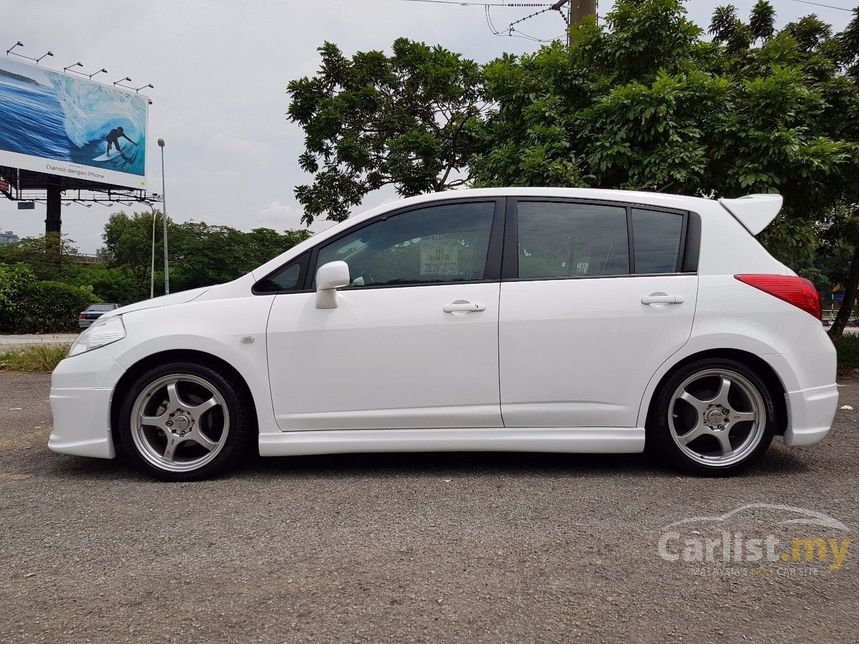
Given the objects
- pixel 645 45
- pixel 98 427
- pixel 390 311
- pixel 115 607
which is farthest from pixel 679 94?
pixel 115 607

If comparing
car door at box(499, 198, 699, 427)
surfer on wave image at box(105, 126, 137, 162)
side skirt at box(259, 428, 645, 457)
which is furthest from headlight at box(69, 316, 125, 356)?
surfer on wave image at box(105, 126, 137, 162)

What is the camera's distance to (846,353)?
922cm

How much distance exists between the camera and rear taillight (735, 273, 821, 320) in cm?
363

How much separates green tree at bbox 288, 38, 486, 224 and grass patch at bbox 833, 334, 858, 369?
8.68 meters

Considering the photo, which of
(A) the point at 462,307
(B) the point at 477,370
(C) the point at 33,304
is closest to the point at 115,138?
(C) the point at 33,304

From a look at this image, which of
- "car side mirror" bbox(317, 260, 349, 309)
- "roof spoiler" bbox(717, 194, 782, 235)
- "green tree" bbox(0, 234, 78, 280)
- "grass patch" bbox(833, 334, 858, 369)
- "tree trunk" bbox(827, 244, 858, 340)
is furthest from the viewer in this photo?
"green tree" bbox(0, 234, 78, 280)

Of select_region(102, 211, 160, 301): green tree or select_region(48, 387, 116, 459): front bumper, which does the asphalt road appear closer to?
select_region(48, 387, 116, 459): front bumper

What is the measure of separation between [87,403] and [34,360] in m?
6.73

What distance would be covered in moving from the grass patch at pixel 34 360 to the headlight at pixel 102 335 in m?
6.12

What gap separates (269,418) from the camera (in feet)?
11.9

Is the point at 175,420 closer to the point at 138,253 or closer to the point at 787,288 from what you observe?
the point at 787,288

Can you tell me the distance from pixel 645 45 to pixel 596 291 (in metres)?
5.30

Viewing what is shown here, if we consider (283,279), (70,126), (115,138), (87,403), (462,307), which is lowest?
(87,403)

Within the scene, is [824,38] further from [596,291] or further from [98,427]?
[98,427]
